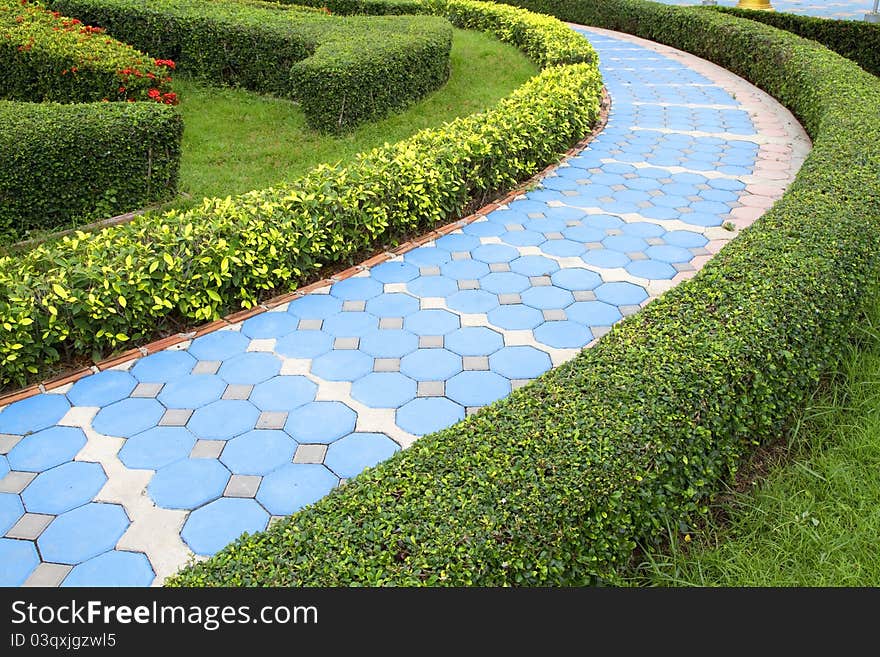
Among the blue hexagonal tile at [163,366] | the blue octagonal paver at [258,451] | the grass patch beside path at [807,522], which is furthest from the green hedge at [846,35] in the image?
the blue octagonal paver at [258,451]

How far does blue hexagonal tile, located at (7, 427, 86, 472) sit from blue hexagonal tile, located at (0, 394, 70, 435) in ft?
0.27

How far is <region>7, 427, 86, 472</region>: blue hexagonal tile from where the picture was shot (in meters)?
3.67

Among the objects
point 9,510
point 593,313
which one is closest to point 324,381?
point 9,510

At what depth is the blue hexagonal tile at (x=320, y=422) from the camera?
386 centimetres

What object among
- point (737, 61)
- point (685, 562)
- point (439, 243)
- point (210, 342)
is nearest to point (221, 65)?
point (439, 243)

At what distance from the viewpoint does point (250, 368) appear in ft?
14.5

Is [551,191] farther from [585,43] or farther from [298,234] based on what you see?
[585,43]

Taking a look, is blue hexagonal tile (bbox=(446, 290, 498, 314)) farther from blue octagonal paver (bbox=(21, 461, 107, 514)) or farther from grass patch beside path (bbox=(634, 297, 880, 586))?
blue octagonal paver (bbox=(21, 461, 107, 514))

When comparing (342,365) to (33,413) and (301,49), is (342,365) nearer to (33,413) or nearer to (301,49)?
(33,413)

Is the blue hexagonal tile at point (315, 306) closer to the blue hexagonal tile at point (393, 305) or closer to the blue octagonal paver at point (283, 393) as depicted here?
the blue hexagonal tile at point (393, 305)

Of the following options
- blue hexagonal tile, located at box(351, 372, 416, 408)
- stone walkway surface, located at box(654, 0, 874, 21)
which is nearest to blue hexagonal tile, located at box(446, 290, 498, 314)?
blue hexagonal tile, located at box(351, 372, 416, 408)

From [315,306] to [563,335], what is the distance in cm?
170

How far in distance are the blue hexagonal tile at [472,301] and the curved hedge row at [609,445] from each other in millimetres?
1324

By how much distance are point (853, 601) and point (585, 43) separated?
10276 millimetres
